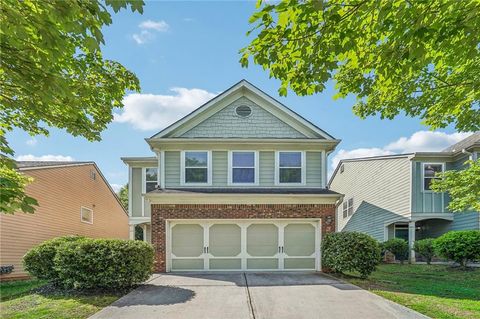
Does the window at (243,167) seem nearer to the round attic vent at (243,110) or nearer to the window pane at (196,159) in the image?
the window pane at (196,159)

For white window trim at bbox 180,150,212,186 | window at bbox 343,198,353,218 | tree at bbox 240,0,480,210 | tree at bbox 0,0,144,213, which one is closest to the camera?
tree at bbox 0,0,144,213

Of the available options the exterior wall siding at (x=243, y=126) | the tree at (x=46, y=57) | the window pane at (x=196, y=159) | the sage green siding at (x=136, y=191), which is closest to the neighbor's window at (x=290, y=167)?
the exterior wall siding at (x=243, y=126)

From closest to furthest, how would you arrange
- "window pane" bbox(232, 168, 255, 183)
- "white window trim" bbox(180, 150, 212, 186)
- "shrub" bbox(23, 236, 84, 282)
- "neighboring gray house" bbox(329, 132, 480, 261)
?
1. "shrub" bbox(23, 236, 84, 282)
2. "white window trim" bbox(180, 150, 212, 186)
3. "window pane" bbox(232, 168, 255, 183)
4. "neighboring gray house" bbox(329, 132, 480, 261)

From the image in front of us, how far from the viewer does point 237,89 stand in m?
13.6

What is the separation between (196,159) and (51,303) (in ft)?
23.5

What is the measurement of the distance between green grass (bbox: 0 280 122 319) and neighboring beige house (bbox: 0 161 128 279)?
3.24 meters

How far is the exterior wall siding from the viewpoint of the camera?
13.4 meters

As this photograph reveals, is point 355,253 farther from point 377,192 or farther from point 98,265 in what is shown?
point 377,192

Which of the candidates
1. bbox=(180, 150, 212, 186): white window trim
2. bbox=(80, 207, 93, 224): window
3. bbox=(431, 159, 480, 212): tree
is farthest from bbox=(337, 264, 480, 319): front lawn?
bbox=(80, 207, 93, 224): window

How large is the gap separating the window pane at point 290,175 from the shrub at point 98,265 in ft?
21.9

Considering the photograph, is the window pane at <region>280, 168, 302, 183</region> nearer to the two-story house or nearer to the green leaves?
the two-story house

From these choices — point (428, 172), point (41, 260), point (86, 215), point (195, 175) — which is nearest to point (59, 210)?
point (86, 215)

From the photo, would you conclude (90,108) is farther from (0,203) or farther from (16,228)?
(16,228)

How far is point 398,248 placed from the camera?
16578 millimetres
